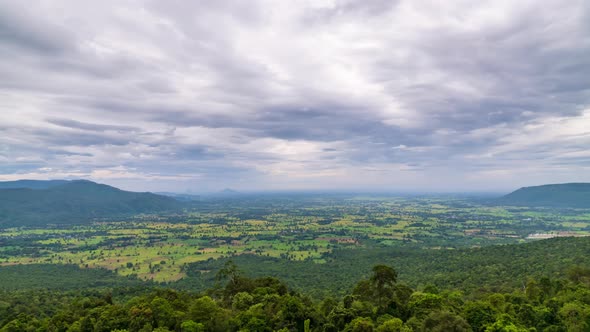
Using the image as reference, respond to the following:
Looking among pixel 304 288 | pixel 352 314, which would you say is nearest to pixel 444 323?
pixel 352 314

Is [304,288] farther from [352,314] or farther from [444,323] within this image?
[444,323]

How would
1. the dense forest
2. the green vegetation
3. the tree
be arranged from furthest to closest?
the green vegetation → the dense forest → the tree

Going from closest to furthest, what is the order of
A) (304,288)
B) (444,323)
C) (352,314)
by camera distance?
(444,323) < (352,314) < (304,288)

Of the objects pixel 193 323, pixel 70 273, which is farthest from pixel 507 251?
pixel 70 273

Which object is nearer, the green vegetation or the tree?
the tree

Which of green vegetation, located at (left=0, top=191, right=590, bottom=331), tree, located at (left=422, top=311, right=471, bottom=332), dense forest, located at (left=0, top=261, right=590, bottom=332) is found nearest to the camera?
tree, located at (left=422, top=311, right=471, bottom=332)

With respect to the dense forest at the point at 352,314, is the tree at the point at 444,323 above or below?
above

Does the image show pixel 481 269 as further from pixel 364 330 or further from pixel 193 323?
pixel 193 323

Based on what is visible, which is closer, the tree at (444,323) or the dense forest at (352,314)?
the tree at (444,323)

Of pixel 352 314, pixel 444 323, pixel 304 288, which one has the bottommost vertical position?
pixel 304 288

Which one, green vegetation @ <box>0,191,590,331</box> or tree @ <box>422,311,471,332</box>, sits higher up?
tree @ <box>422,311,471,332</box>

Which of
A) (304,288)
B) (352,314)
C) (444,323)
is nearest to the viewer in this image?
(444,323)
